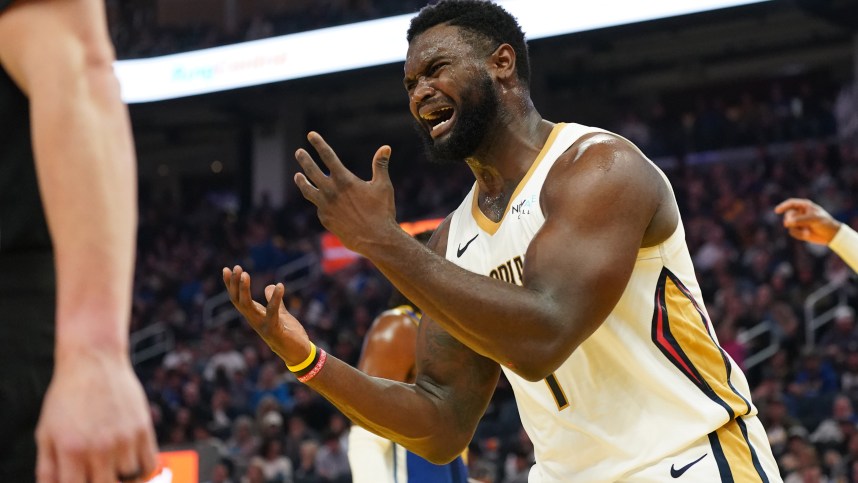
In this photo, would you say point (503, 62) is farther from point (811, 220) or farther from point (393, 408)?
point (811, 220)

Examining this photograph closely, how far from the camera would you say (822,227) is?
4.75m

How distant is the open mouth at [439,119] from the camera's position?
3270mm

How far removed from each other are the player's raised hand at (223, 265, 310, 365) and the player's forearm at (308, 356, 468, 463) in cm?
11

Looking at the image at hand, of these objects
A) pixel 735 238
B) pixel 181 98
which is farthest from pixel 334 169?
pixel 181 98

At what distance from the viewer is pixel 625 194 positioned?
2.82 metres

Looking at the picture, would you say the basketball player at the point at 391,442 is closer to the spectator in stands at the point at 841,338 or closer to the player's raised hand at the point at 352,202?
the player's raised hand at the point at 352,202

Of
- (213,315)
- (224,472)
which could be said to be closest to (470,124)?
(224,472)

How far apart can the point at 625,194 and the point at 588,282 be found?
0.29 m

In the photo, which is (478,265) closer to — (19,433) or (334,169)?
(334,169)

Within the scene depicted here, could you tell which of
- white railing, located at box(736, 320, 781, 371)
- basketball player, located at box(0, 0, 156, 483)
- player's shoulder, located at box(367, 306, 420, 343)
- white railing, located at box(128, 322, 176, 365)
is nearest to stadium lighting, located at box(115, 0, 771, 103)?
white railing, located at box(128, 322, 176, 365)

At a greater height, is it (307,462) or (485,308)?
(485,308)

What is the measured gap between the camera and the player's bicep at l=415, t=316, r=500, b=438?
3309mm

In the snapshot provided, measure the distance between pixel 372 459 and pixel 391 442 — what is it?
0.12 m

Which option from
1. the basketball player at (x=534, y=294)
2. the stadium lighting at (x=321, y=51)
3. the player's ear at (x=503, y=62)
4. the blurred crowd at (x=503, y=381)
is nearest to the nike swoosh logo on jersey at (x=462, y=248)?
the basketball player at (x=534, y=294)
